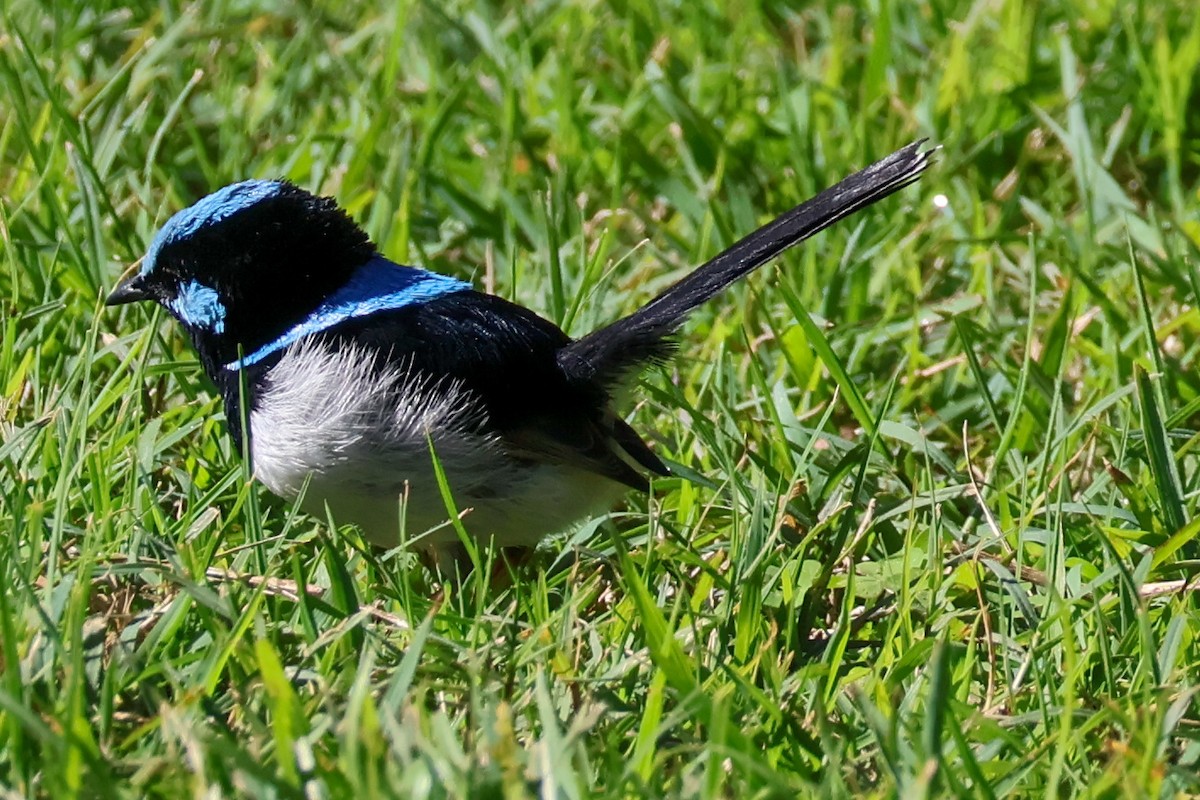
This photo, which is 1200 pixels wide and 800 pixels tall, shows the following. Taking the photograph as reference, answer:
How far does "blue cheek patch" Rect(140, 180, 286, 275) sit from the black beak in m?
0.12

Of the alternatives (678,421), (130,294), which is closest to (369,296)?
(130,294)

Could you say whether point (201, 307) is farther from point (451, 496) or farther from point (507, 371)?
point (451, 496)

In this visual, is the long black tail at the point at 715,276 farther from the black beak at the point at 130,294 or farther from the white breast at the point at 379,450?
the black beak at the point at 130,294

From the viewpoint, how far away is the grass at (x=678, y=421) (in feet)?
8.09

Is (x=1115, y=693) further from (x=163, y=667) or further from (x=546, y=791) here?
(x=163, y=667)

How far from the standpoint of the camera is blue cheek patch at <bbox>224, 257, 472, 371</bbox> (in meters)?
3.55

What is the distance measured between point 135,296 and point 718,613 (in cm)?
151

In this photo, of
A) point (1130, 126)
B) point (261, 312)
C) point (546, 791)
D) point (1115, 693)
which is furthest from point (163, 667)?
point (1130, 126)

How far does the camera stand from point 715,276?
353 cm

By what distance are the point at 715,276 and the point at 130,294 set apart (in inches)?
49.3

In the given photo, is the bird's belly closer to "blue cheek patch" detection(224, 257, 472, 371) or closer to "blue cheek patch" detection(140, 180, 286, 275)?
"blue cheek patch" detection(224, 257, 472, 371)

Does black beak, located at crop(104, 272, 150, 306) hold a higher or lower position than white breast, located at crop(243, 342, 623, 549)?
higher

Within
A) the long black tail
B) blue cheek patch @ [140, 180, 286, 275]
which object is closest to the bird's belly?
the long black tail

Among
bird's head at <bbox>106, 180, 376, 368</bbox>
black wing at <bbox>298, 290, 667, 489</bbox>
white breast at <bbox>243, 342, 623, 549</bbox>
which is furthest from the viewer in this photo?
bird's head at <bbox>106, 180, 376, 368</bbox>
